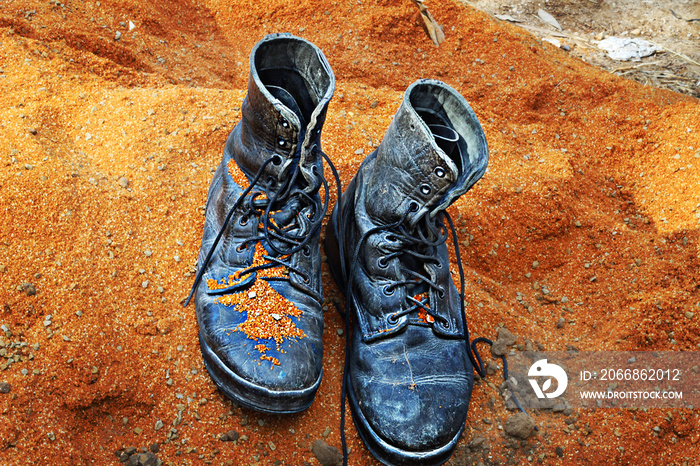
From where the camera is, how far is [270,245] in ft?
6.43

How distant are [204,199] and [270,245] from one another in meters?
0.68

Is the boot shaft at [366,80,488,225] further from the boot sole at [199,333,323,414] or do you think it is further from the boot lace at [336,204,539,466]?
the boot sole at [199,333,323,414]

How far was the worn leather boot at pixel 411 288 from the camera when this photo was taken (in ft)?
5.90

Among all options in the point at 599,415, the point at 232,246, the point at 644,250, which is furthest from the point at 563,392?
the point at 232,246

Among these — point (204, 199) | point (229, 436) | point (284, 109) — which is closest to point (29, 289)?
point (204, 199)

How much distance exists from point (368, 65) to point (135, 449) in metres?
2.87

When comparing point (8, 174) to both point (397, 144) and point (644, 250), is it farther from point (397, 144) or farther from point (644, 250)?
point (644, 250)

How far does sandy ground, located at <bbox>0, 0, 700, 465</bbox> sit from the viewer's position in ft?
6.04

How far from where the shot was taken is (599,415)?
6.79 ft

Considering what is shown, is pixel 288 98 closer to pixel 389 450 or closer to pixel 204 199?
pixel 204 199

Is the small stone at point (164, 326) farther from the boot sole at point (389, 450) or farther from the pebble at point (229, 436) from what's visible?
the boot sole at point (389, 450)

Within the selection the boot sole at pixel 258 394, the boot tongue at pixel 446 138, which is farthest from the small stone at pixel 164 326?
the boot tongue at pixel 446 138

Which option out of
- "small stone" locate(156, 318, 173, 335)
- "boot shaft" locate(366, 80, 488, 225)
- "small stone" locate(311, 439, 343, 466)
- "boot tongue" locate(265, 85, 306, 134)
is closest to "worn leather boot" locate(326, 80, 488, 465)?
"boot shaft" locate(366, 80, 488, 225)

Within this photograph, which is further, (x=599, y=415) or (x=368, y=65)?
(x=368, y=65)
